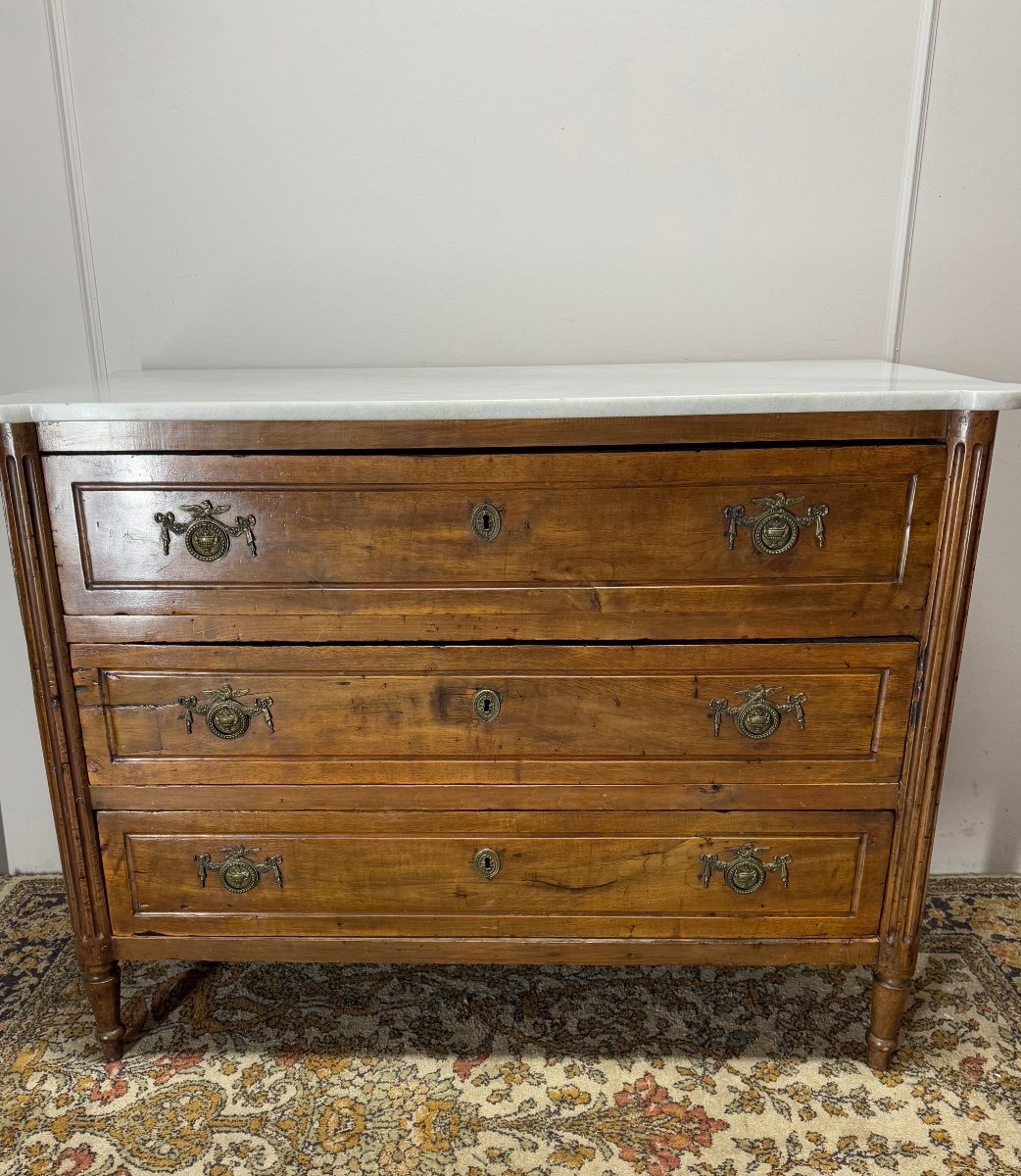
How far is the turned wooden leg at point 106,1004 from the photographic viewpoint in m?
1.51

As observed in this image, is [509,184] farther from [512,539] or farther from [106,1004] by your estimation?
[106,1004]

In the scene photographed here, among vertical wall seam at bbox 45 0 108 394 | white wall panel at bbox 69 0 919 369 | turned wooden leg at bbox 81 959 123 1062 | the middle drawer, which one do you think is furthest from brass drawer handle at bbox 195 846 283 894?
white wall panel at bbox 69 0 919 369

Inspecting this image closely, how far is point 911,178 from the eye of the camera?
5.73 feet

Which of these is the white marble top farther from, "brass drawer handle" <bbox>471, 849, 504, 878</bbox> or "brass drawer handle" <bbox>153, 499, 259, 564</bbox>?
"brass drawer handle" <bbox>471, 849, 504, 878</bbox>

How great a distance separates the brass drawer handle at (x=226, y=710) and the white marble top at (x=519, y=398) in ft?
1.44

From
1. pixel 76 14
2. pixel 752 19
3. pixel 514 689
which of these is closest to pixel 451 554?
pixel 514 689

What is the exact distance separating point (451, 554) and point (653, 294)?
0.87 m

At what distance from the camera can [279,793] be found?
1406 mm

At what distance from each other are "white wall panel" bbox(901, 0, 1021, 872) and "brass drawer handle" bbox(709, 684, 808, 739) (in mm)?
899

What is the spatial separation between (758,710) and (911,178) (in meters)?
1.18

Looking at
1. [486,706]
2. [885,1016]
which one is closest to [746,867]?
[885,1016]

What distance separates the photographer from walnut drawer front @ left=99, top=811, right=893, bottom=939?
141cm

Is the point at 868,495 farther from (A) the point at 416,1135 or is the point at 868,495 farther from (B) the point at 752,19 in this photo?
(A) the point at 416,1135

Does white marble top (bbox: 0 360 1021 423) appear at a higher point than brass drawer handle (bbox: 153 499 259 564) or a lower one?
higher
